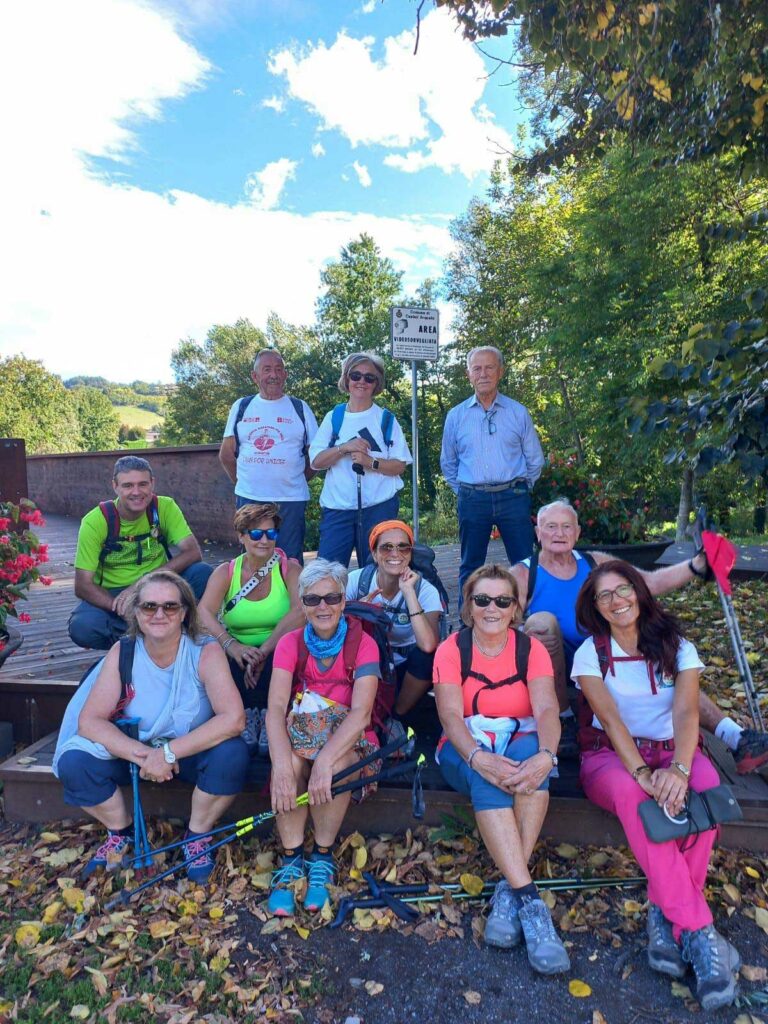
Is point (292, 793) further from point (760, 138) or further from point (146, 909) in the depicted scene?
point (760, 138)

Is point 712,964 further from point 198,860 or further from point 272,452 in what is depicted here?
point 272,452

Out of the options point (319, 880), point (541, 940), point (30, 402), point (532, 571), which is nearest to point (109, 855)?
point (319, 880)

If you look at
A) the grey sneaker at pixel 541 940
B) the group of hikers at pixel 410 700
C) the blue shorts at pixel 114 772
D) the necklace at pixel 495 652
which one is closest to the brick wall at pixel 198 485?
the group of hikers at pixel 410 700

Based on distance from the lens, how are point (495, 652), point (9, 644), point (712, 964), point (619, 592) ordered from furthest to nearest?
point (9, 644) → point (495, 652) → point (619, 592) → point (712, 964)

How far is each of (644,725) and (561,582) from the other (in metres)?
0.80

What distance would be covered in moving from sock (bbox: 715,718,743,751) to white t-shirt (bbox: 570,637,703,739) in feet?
1.23

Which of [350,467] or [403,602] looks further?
[350,467]

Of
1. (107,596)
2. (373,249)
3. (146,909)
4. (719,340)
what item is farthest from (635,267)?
(373,249)

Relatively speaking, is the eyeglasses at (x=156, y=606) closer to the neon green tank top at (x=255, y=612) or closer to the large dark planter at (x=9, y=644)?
the neon green tank top at (x=255, y=612)

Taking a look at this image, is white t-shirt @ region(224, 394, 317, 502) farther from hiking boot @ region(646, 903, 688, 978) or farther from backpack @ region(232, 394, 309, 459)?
hiking boot @ region(646, 903, 688, 978)

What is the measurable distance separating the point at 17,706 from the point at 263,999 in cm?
240

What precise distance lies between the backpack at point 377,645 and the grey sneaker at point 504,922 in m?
0.88

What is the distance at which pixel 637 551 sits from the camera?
6.36 meters

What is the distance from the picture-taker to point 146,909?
2686mm
